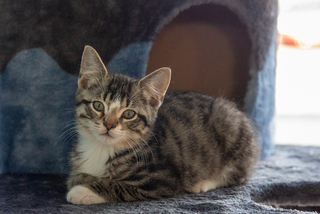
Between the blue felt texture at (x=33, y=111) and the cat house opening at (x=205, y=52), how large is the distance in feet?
2.27

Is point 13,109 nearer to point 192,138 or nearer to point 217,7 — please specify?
point 192,138

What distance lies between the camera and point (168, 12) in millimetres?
1942

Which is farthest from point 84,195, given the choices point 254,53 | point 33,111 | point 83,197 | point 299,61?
point 299,61

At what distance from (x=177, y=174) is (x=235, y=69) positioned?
3.52 ft

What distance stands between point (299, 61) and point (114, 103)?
211 inches

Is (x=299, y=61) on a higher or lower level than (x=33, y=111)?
higher

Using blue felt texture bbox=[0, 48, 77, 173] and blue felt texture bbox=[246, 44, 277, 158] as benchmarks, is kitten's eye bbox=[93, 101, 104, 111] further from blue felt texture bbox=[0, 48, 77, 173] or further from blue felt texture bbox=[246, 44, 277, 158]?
blue felt texture bbox=[246, 44, 277, 158]

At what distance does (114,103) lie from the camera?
1532 mm

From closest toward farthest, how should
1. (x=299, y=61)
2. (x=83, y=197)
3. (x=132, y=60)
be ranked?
(x=83, y=197), (x=132, y=60), (x=299, y=61)

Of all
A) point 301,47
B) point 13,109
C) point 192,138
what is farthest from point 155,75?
point 301,47

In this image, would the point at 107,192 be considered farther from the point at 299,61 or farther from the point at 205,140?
the point at 299,61

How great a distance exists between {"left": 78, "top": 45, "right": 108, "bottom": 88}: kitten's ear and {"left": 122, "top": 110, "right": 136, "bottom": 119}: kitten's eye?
0.72ft

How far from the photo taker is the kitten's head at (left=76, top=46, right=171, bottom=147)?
4.97 feet

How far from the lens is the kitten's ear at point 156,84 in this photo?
1.59m
